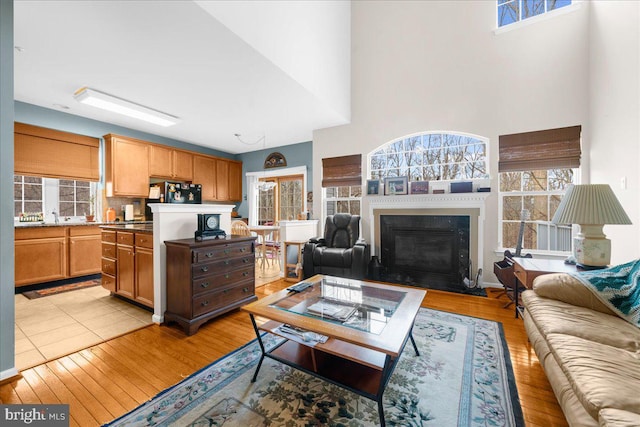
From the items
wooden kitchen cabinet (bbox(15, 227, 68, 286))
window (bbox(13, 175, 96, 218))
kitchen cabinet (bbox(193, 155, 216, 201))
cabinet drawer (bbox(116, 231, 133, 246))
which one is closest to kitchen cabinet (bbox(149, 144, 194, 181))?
kitchen cabinet (bbox(193, 155, 216, 201))

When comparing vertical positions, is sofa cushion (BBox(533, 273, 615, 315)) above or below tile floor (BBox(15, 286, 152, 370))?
above

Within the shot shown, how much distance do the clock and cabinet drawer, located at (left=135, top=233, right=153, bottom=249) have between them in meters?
0.48

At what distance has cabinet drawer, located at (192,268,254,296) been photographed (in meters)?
2.43

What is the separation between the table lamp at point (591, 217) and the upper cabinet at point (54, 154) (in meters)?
6.23

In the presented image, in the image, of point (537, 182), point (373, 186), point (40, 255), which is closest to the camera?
point (537, 182)

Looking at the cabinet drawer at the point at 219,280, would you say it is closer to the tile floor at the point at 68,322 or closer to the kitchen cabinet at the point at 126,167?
the tile floor at the point at 68,322

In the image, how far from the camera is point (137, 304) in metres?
3.06

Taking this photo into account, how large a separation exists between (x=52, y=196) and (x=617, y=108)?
24.1 feet

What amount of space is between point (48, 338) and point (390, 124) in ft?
15.7

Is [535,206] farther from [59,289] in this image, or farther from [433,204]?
[59,289]

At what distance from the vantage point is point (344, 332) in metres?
1.42

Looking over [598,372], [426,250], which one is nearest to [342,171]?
[426,250]

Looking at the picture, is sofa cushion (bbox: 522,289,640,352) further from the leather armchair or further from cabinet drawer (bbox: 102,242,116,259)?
cabinet drawer (bbox: 102,242,116,259)

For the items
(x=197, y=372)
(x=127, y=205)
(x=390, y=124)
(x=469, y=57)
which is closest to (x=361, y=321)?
(x=197, y=372)
